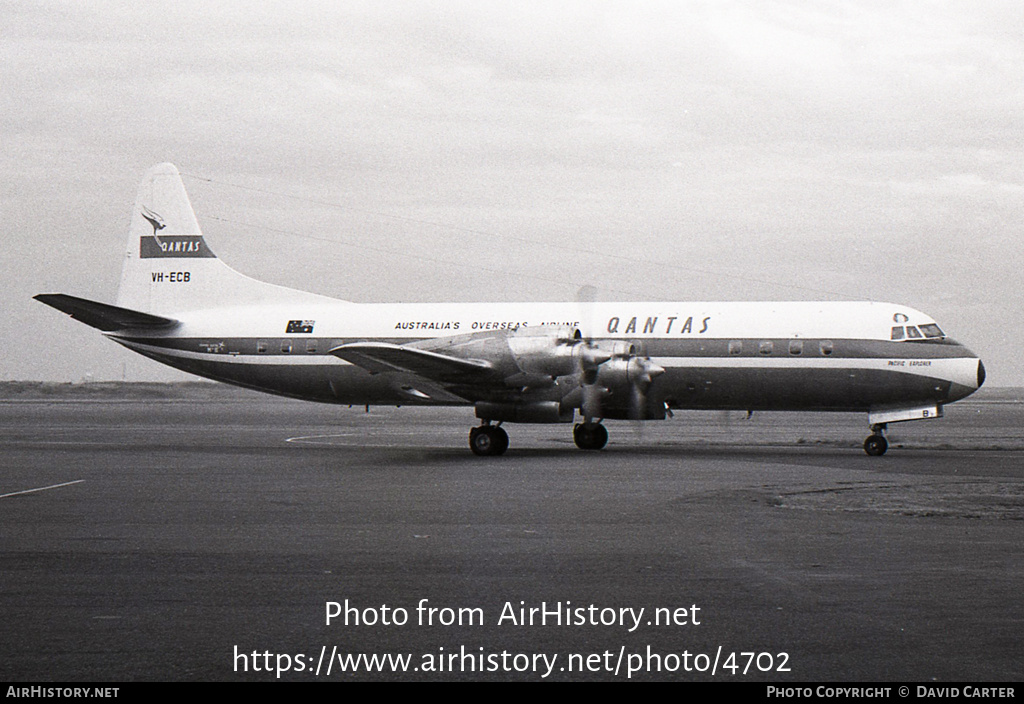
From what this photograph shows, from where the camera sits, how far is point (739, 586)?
904 cm

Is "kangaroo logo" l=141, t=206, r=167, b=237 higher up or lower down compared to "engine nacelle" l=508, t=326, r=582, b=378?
higher up

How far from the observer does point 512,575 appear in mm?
9516

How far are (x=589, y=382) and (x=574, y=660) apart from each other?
18.0m

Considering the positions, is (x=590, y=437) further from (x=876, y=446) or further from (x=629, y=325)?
(x=876, y=446)

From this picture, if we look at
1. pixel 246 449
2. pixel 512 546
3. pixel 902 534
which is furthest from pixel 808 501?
pixel 246 449

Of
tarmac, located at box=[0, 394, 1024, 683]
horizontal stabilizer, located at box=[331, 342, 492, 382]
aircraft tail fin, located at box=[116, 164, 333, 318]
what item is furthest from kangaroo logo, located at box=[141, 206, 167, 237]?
tarmac, located at box=[0, 394, 1024, 683]

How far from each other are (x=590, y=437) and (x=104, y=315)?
14739 millimetres

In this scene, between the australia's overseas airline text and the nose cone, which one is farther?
the australia's overseas airline text

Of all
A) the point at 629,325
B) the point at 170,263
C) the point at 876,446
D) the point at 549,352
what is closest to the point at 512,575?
the point at 549,352

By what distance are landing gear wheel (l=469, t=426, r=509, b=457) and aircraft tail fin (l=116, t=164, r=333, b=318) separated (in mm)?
10400

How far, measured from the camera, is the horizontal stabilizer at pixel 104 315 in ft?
91.7

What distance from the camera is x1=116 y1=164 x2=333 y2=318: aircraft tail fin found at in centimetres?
3250

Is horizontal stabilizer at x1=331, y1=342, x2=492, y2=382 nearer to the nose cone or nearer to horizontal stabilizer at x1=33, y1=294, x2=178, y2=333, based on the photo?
horizontal stabilizer at x1=33, y1=294, x2=178, y2=333
